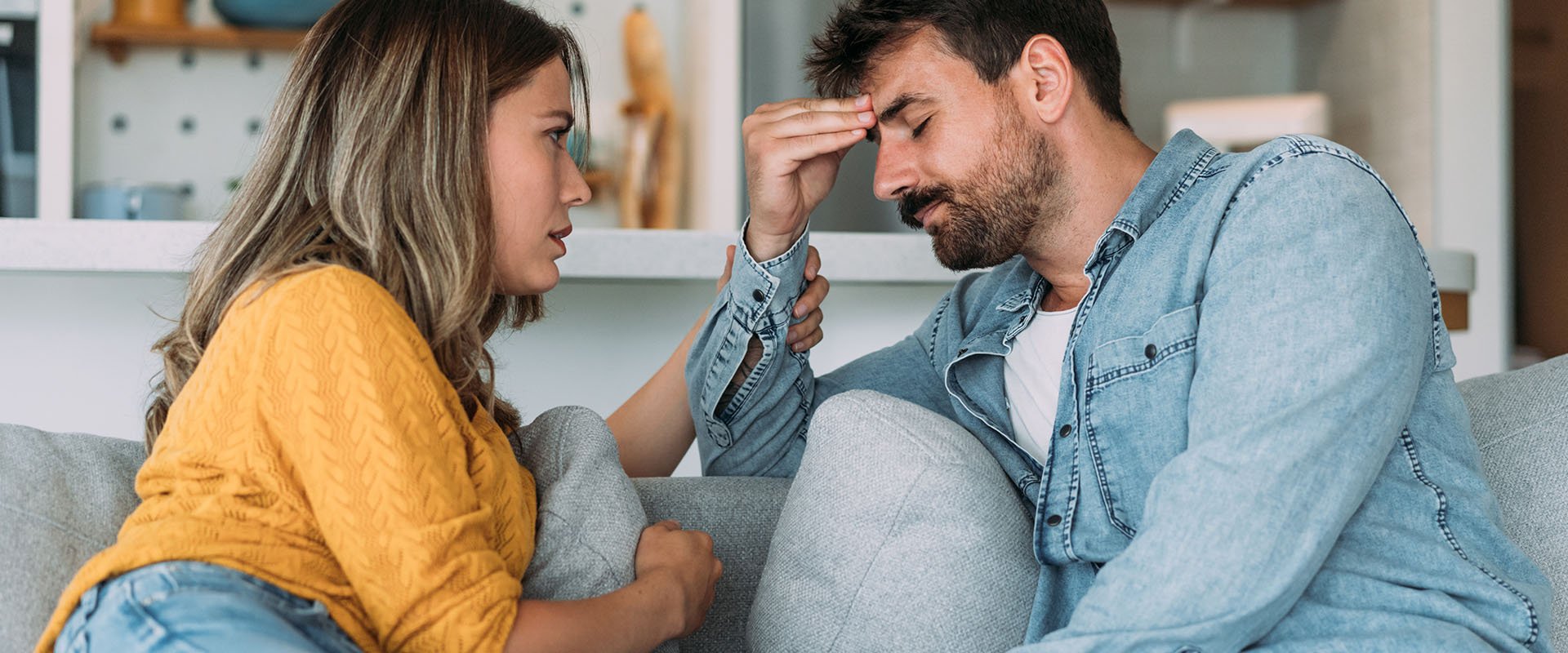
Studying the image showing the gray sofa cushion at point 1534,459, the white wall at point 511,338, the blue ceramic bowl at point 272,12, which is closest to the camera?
the gray sofa cushion at point 1534,459

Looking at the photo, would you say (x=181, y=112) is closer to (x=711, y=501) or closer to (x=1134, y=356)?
(x=711, y=501)

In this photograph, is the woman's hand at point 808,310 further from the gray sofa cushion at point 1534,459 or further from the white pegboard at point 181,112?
the white pegboard at point 181,112

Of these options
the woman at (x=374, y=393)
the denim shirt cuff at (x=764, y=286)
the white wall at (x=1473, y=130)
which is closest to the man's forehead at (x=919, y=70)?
the denim shirt cuff at (x=764, y=286)

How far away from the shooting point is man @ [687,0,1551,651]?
999 mm

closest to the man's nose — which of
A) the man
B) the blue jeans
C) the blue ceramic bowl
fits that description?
the man

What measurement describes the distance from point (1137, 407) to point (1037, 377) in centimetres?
28

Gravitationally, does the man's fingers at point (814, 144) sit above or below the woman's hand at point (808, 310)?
above

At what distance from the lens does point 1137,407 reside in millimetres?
1202

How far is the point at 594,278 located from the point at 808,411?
0.46 m

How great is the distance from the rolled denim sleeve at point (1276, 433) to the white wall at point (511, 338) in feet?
3.08

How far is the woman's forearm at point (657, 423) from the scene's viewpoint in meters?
1.64

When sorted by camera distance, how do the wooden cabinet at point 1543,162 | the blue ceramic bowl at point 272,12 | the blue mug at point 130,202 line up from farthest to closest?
the wooden cabinet at point 1543,162, the blue ceramic bowl at point 272,12, the blue mug at point 130,202

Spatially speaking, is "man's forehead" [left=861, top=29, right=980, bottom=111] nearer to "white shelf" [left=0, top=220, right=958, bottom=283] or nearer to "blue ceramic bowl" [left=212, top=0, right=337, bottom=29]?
"white shelf" [left=0, top=220, right=958, bottom=283]

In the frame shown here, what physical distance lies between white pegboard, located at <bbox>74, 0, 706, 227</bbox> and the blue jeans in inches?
79.1
